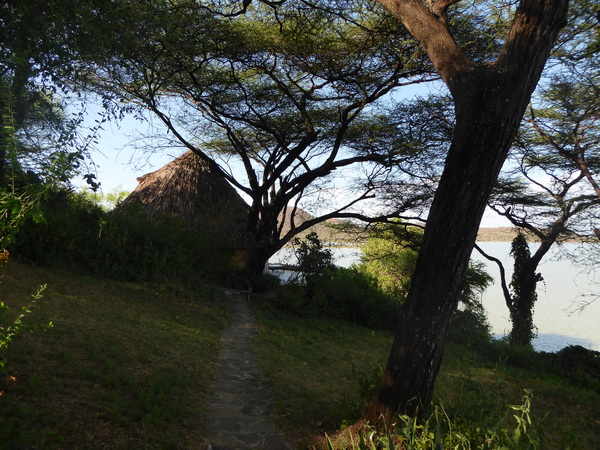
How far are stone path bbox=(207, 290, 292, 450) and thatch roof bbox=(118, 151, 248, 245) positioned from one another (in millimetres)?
5110

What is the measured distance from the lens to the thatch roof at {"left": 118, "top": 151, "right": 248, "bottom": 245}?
11.9 m

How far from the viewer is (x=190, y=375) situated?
4.93m

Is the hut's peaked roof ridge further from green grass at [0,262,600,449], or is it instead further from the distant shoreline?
the distant shoreline

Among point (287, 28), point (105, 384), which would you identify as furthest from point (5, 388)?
point (287, 28)

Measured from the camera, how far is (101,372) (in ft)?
13.7

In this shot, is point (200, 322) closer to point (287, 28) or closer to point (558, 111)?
point (287, 28)

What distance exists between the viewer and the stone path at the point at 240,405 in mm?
3666

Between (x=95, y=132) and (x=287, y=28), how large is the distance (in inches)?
267

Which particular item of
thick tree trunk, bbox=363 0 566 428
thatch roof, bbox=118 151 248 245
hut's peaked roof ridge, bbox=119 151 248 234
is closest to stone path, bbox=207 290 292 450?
thick tree trunk, bbox=363 0 566 428

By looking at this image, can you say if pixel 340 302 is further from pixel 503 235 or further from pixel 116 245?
pixel 503 235

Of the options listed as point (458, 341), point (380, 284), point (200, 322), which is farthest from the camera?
point (380, 284)

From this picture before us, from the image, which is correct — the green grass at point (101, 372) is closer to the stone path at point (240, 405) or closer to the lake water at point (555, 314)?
the stone path at point (240, 405)

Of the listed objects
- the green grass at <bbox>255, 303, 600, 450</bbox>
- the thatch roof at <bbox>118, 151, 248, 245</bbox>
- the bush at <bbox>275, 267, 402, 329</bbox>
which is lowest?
the green grass at <bbox>255, 303, 600, 450</bbox>

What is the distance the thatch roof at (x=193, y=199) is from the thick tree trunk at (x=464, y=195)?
8428 mm
